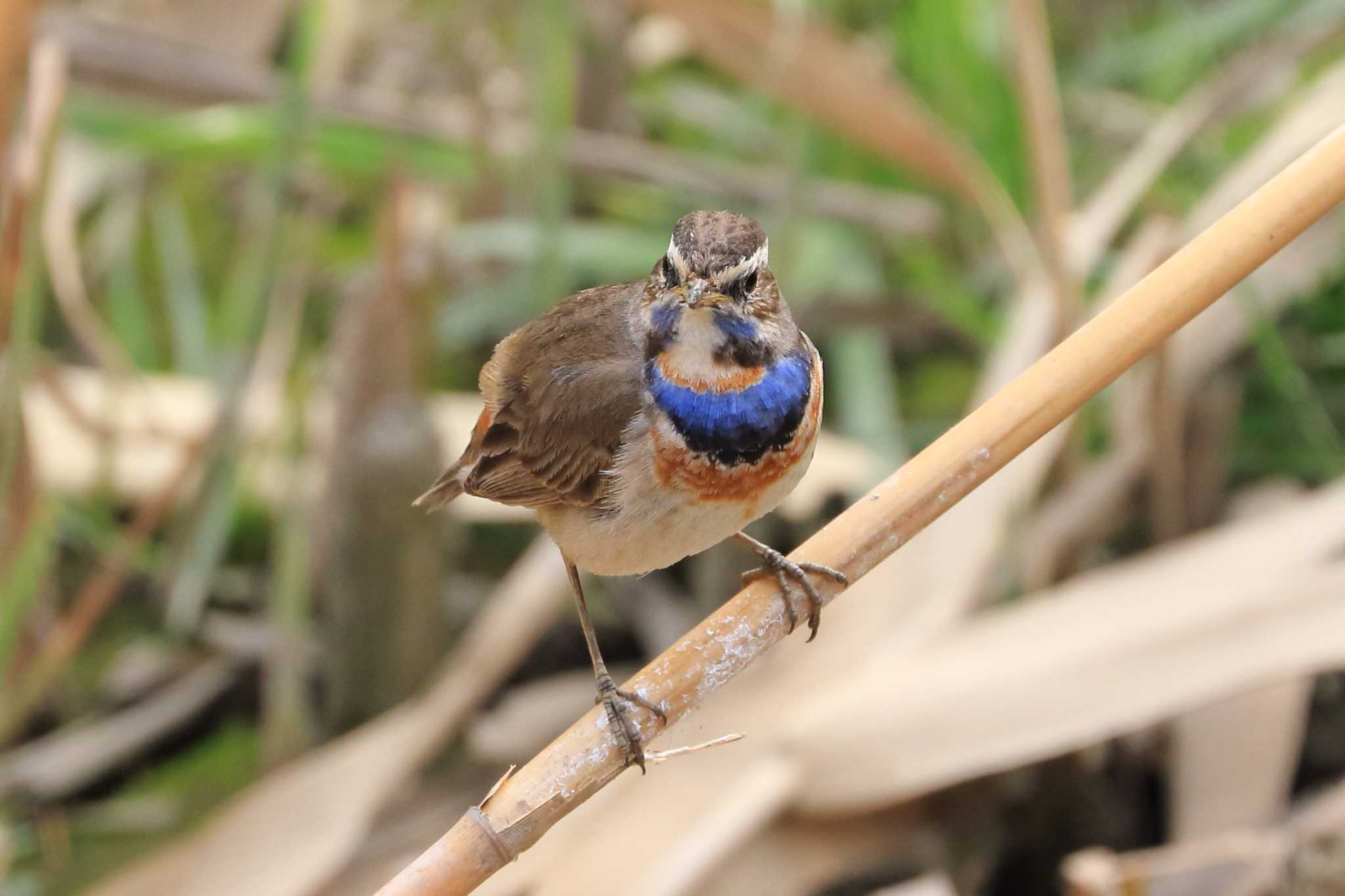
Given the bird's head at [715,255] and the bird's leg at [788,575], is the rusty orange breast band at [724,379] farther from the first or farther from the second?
the bird's leg at [788,575]

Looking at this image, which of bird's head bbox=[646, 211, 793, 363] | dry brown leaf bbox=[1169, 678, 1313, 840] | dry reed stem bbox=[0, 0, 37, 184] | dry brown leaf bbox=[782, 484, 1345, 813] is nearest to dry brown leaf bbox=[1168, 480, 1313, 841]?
dry brown leaf bbox=[1169, 678, 1313, 840]

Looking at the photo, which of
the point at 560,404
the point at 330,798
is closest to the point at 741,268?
the point at 560,404

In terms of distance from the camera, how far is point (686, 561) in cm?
439

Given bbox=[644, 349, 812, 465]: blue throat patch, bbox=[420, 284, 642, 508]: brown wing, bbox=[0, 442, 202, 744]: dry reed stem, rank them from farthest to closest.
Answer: bbox=[0, 442, 202, 744]: dry reed stem
bbox=[420, 284, 642, 508]: brown wing
bbox=[644, 349, 812, 465]: blue throat patch

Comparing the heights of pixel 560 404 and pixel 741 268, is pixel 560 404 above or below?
above

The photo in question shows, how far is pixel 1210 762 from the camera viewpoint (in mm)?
3430

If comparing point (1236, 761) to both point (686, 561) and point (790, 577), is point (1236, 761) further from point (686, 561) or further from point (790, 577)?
point (686, 561)

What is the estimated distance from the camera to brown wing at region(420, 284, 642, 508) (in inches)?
95.1

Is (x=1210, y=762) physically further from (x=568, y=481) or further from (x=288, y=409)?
(x=288, y=409)

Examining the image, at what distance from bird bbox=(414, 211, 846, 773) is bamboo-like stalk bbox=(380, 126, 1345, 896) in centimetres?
9

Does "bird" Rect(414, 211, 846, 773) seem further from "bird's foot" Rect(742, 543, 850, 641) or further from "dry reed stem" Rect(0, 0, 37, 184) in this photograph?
"dry reed stem" Rect(0, 0, 37, 184)

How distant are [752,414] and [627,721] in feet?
1.60

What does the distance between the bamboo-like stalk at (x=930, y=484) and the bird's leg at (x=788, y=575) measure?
14cm

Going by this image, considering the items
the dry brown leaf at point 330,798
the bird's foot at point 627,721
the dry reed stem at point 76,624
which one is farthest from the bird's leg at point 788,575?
the dry reed stem at point 76,624
